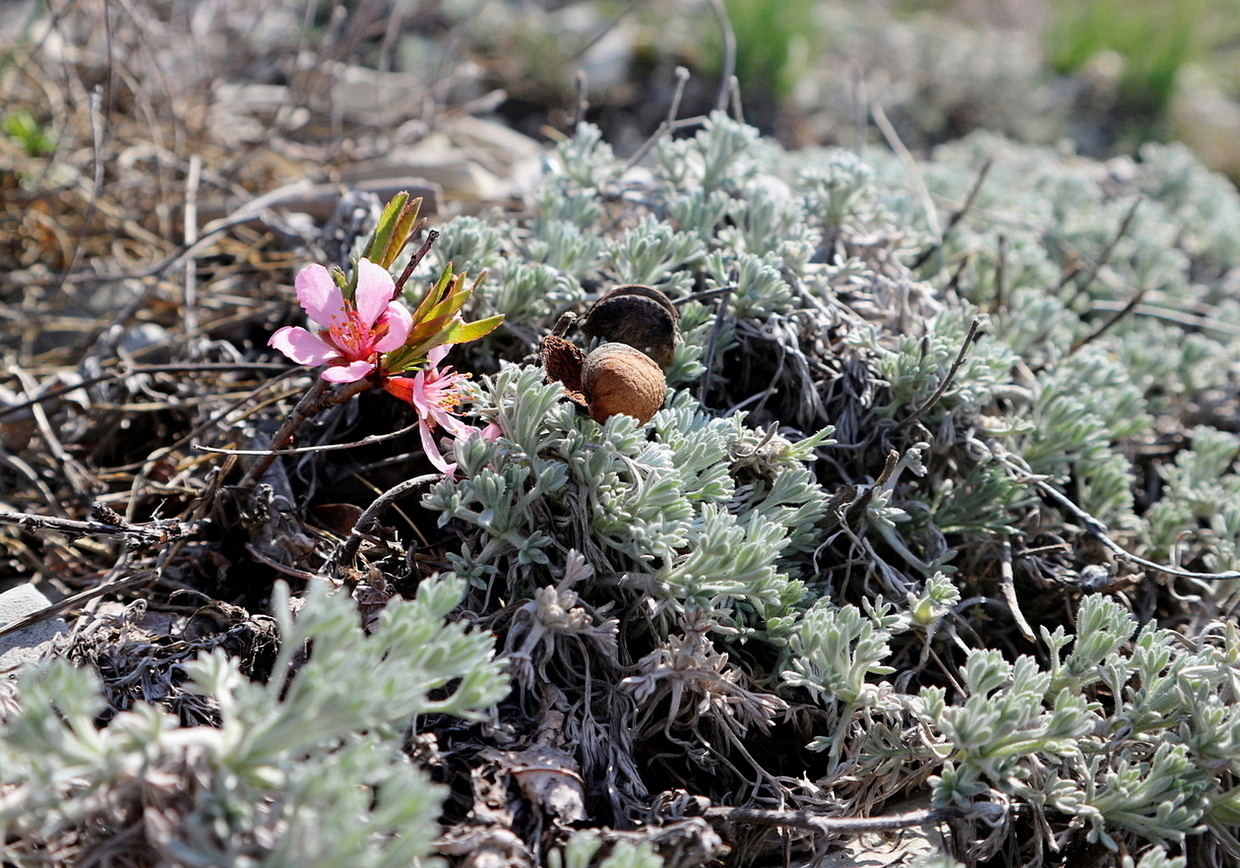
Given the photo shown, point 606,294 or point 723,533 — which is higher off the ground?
point 606,294

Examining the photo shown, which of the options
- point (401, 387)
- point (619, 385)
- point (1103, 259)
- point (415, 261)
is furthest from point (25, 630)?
point (1103, 259)

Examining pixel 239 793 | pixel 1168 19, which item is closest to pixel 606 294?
pixel 239 793

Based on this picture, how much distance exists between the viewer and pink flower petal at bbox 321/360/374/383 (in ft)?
6.09

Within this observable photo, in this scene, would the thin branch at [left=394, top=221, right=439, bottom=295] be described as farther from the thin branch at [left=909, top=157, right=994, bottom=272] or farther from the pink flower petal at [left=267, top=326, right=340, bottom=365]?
the thin branch at [left=909, top=157, right=994, bottom=272]

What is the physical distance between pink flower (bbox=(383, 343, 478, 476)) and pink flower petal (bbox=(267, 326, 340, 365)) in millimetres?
133

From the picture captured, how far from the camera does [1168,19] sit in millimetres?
7602

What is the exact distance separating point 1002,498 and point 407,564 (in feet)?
4.85

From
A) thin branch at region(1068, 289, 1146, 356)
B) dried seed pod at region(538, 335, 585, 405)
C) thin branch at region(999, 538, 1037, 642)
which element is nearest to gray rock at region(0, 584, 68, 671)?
dried seed pod at region(538, 335, 585, 405)

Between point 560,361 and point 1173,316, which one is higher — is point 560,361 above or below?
above

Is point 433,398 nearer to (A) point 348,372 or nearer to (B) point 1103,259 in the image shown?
(A) point 348,372

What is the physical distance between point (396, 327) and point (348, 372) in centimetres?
13

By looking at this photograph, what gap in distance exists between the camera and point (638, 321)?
2139mm

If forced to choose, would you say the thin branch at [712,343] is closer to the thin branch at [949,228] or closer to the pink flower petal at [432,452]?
the pink flower petal at [432,452]

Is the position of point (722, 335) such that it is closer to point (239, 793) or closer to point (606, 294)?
point (606, 294)
